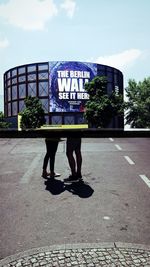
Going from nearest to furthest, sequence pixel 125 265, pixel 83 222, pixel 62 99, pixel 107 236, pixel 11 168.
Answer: pixel 125 265, pixel 107 236, pixel 83 222, pixel 11 168, pixel 62 99

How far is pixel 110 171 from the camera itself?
28.1 feet

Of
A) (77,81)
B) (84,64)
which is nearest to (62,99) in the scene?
(77,81)

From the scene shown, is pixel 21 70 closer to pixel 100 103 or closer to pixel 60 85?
pixel 60 85

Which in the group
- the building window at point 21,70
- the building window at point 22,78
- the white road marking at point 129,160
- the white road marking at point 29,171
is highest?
the building window at point 21,70

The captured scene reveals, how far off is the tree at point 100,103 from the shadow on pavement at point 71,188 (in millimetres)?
44657

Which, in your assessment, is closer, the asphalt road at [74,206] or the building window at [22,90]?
the asphalt road at [74,206]

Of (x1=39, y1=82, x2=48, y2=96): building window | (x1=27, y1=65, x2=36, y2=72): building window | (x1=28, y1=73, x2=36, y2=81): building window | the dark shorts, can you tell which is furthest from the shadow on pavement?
(x1=27, y1=65, x2=36, y2=72): building window

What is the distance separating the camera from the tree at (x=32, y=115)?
225 ft

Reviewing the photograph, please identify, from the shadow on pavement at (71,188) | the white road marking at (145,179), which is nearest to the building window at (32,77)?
the white road marking at (145,179)

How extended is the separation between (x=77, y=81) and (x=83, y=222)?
81.4 meters

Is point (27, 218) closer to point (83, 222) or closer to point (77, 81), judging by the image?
point (83, 222)

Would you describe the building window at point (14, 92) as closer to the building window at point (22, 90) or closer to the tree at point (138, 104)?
the building window at point (22, 90)

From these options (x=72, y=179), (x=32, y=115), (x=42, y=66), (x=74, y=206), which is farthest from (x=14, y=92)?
(x=74, y=206)

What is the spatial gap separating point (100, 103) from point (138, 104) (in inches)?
694
